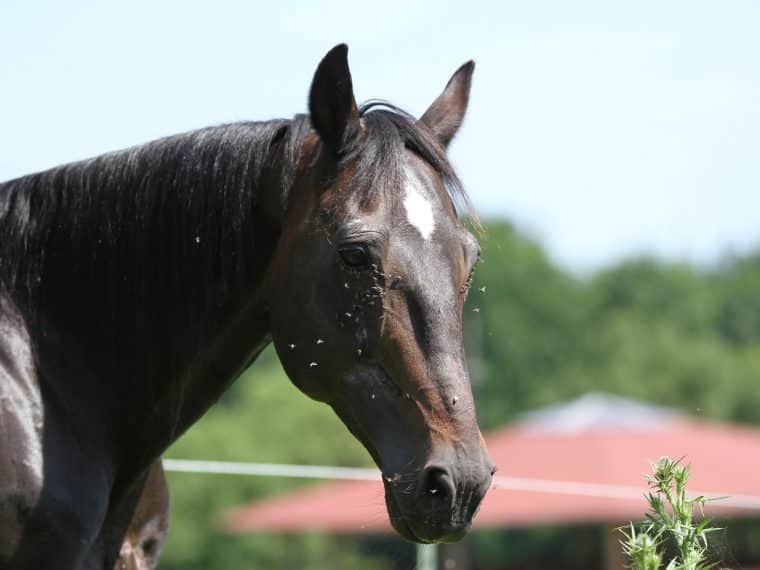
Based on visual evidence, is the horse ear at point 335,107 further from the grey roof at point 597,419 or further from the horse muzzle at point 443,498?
the grey roof at point 597,419

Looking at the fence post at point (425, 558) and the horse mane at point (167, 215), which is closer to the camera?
the horse mane at point (167, 215)

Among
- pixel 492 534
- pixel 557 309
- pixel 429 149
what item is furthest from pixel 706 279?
pixel 429 149

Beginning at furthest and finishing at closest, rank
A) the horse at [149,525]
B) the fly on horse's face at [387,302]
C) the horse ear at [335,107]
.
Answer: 1. the horse at [149,525]
2. the horse ear at [335,107]
3. the fly on horse's face at [387,302]

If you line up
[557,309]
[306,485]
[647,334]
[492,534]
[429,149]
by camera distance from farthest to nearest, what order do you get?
[557,309] → [647,334] → [492,534] → [306,485] → [429,149]

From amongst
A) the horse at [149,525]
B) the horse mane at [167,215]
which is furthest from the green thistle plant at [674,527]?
the horse at [149,525]

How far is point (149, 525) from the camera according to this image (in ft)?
13.8

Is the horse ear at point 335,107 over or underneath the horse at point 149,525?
over

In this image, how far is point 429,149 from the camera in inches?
150

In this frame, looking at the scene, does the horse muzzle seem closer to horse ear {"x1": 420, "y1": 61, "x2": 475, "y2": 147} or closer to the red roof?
horse ear {"x1": 420, "y1": 61, "x2": 475, "y2": 147}

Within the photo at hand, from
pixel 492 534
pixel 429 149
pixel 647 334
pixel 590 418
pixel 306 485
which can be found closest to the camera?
pixel 429 149

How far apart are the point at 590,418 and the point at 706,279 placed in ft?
185

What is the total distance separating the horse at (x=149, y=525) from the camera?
13.4 feet

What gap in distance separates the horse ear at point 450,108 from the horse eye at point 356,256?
2.47ft

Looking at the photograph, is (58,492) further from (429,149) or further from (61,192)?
(429,149)
